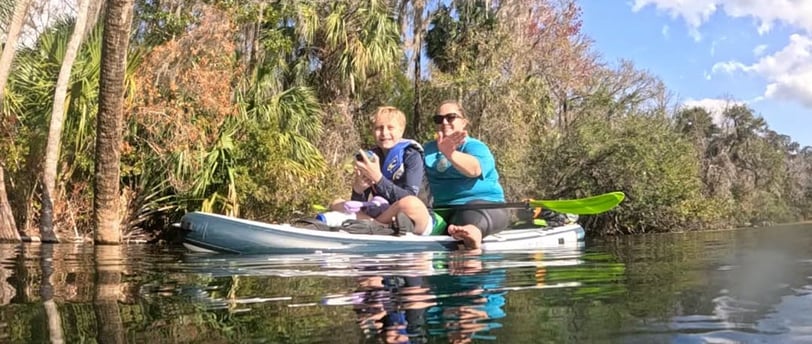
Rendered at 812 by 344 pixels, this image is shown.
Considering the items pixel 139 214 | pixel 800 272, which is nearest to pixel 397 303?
pixel 800 272

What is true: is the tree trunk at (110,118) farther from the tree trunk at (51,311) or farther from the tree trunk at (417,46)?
the tree trunk at (417,46)

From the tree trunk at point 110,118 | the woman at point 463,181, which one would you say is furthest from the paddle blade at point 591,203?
the tree trunk at point 110,118

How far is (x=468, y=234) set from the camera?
17.5ft

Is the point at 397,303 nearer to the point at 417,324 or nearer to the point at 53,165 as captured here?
the point at 417,324

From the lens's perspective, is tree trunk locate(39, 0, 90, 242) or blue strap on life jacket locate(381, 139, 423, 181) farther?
tree trunk locate(39, 0, 90, 242)

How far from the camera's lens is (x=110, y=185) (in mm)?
8656

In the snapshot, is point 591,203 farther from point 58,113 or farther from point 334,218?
point 58,113

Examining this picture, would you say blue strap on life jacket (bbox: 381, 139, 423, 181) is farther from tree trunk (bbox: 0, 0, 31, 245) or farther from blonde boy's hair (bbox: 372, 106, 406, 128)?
tree trunk (bbox: 0, 0, 31, 245)

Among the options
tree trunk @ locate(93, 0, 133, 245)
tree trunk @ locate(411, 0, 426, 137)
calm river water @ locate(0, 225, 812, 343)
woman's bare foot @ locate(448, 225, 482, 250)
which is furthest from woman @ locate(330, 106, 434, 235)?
tree trunk @ locate(411, 0, 426, 137)

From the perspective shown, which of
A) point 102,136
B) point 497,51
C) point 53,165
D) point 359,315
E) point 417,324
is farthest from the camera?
point 497,51

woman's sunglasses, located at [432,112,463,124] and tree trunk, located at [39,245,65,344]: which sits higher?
woman's sunglasses, located at [432,112,463,124]

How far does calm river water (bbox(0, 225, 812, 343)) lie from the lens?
166cm

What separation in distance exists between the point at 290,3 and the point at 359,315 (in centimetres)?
1338

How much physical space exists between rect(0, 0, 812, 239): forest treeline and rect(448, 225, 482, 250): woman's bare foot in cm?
586
